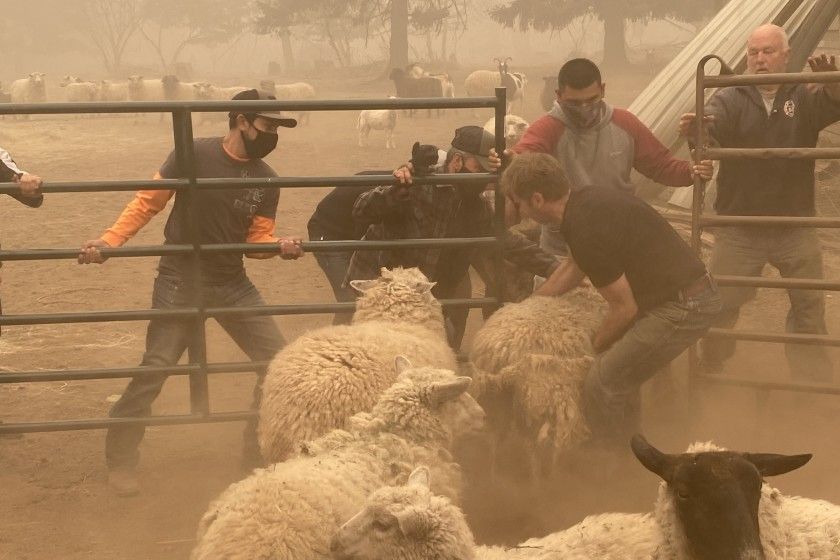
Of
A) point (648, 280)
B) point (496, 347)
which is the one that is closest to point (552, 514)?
point (496, 347)

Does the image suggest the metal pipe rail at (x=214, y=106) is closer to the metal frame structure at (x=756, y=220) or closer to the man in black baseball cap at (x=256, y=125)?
the man in black baseball cap at (x=256, y=125)

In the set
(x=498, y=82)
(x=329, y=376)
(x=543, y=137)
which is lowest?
(x=498, y=82)

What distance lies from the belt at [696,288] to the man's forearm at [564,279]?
574 millimetres

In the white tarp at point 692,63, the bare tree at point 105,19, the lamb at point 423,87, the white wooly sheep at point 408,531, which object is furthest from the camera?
the bare tree at point 105,19

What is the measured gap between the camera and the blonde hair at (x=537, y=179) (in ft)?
15.1

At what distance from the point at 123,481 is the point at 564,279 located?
2.58 meters

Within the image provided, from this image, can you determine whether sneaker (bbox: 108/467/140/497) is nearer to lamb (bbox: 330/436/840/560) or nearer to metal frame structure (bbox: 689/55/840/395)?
lamb (bbox: 330/436/840/560)

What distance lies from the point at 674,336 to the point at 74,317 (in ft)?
10.2

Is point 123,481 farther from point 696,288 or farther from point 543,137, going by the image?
point 696,288

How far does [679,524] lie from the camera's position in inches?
123

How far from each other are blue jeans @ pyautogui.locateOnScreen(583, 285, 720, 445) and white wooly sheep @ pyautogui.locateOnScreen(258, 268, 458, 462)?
2.41 ft

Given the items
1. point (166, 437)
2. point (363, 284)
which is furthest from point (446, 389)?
point (166, 437)

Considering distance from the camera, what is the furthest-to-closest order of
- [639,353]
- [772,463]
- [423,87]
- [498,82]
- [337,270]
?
[498,82], [423,87], [337,270], [639,353], [772,463]

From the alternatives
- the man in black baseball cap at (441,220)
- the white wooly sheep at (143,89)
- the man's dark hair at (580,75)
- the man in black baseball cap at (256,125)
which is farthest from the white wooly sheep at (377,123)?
the man in black baseball cap at (256,125)
